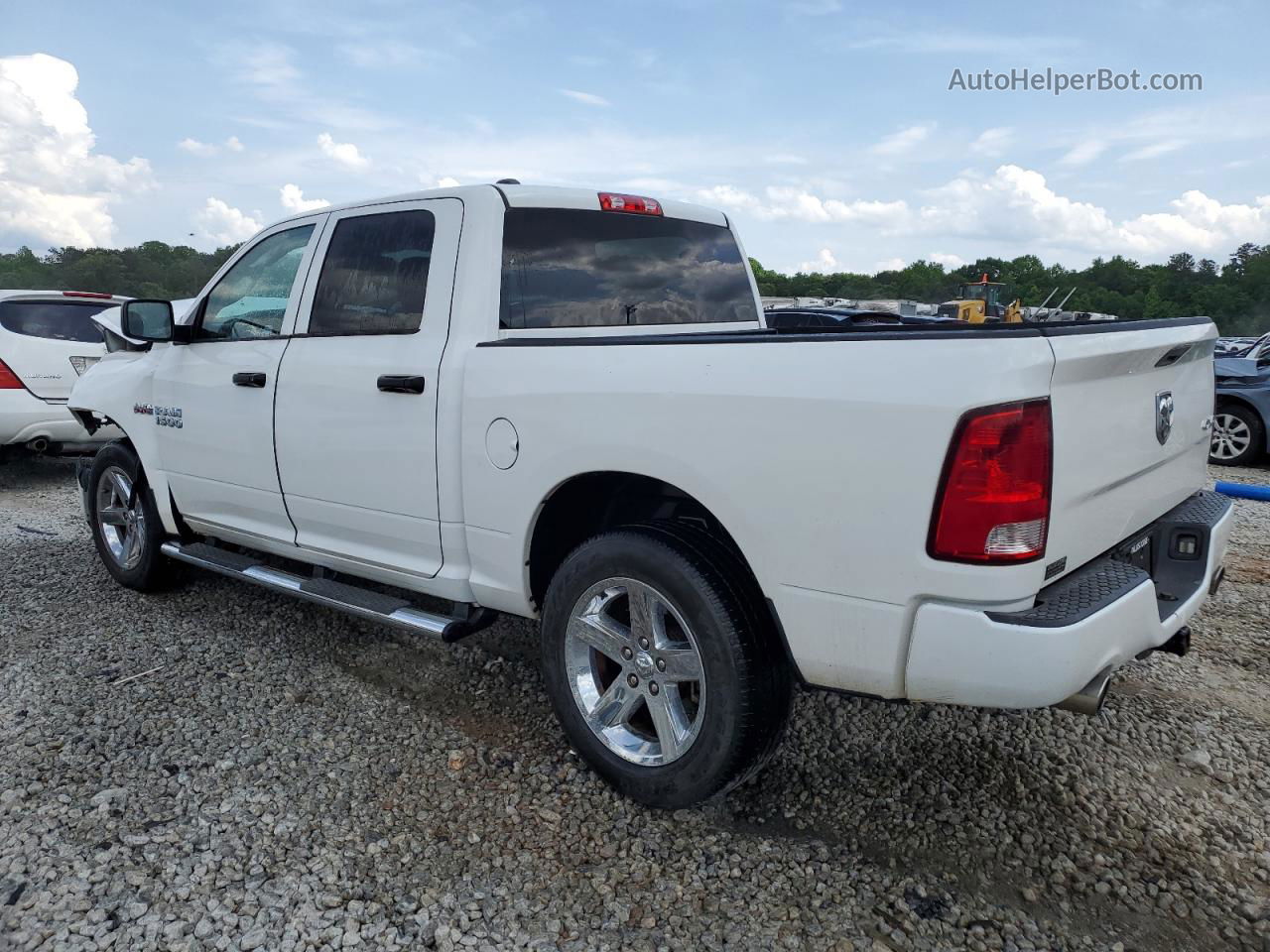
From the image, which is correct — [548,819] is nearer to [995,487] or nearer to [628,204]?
[995,487]

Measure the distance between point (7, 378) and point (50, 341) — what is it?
0.46 meters

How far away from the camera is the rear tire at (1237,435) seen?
9227 mm

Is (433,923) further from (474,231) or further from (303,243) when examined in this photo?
(303,243)

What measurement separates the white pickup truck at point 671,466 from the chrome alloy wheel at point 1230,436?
284 inches

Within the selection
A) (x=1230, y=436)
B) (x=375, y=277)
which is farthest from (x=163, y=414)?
(x=1230, y=436)

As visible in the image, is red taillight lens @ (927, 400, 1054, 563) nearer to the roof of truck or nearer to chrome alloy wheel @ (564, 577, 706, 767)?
chrome alloy wheel @ (564, 577, 706, 767)

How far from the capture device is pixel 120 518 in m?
4.98

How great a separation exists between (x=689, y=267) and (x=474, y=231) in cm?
104

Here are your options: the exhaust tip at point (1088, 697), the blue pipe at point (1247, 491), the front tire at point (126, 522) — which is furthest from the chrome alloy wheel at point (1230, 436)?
the front tire at point (126, 522)

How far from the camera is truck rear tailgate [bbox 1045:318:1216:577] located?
2246mm

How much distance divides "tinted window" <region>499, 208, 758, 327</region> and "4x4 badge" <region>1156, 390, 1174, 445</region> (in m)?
1.79

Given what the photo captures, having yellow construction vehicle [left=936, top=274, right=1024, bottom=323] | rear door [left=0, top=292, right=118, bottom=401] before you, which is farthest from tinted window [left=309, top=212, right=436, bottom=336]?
yellow construction vehicle [left=936, top=274, right=1024, bottom=323]

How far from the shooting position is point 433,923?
234 cm

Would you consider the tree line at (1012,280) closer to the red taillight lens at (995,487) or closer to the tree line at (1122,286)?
the tree line at (1122,286)
